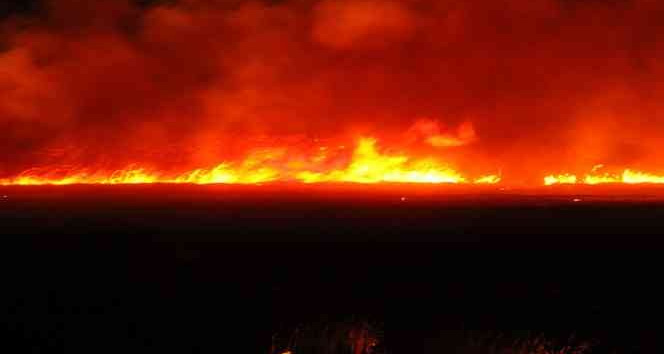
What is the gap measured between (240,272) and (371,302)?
10893 millimetres

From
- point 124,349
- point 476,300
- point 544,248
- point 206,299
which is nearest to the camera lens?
point 124,349

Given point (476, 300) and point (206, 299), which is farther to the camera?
point (476, 300)

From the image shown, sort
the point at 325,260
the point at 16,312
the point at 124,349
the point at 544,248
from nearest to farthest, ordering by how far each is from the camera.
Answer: the point at 124,349, the point at 16,312, the point at 325,260, the point at 544,248

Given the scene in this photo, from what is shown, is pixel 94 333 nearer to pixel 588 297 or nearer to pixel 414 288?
pixel 414 288

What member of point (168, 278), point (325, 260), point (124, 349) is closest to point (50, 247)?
point (325, 260)

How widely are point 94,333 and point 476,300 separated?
1361 cm

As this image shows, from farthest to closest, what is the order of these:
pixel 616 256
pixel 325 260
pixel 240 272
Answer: pixel 616 256
pixel 325 260
pixel 240 272

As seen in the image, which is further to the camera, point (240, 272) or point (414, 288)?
point (240, 272)

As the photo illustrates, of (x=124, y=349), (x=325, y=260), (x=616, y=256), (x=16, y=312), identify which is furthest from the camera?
(x=616, y=256)

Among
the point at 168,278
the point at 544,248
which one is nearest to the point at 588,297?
the point at 168,278

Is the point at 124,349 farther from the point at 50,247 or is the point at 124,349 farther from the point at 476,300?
the point at 50,247

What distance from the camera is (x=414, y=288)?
27.3 metres

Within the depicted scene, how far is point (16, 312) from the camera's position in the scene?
18766 millimetres

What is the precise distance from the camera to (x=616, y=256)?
152ft
